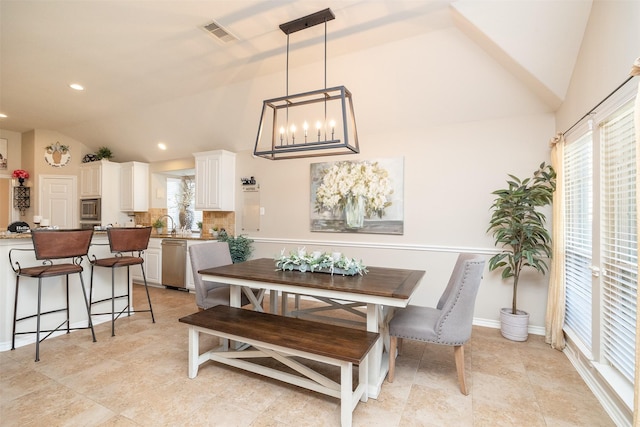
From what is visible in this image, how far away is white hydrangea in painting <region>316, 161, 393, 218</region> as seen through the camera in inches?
163

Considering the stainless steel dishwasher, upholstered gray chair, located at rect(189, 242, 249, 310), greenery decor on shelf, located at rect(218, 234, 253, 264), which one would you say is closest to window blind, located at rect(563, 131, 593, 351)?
upholstered gray chair, located at rect(189, 242, 249, 310)

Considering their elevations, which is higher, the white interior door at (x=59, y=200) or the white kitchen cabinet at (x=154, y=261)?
the white interior door at (x=59, y=200)

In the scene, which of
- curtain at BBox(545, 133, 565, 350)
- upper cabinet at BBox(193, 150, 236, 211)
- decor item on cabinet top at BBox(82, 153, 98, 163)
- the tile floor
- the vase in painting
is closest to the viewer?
the tile floor

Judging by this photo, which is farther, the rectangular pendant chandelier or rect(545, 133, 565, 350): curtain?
rect(545, 133, 565, 350): curtain

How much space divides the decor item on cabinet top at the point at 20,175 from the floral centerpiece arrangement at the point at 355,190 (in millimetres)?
5994

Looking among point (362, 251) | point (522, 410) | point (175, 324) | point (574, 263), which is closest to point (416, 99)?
point (362, 251)

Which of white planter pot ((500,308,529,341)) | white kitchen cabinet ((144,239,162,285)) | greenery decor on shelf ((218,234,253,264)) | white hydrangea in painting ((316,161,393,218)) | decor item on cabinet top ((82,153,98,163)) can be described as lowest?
white planter pot ((500,308,529,341))

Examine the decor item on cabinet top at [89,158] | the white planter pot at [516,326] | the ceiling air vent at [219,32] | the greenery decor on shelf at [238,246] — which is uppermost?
the ceiling air vent at [219,32]

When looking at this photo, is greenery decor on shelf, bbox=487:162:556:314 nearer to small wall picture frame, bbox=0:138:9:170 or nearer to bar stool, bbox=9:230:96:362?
bar stool, bbox=9:230:96:362

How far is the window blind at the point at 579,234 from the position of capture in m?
2.57

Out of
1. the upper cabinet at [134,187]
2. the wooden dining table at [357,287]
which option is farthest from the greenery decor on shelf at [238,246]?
the upper cabinet at [134,187]

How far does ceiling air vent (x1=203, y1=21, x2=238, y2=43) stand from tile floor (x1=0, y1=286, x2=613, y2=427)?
3.08 metres

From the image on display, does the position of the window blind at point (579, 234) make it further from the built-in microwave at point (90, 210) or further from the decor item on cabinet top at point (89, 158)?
the decor item on cabinet top at point (89, 158)

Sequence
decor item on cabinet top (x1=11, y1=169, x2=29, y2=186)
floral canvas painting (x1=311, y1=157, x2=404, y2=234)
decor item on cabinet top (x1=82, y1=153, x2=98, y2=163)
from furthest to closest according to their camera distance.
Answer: decor item on cabinet top (x1=82, y1=153, x2=98, y2=163)
decor item on cabinet top (x1=11, y1=169, x2=29, y2=186)
floral canvas painting (x1=311, y1=157, x2=404, y2=234)
